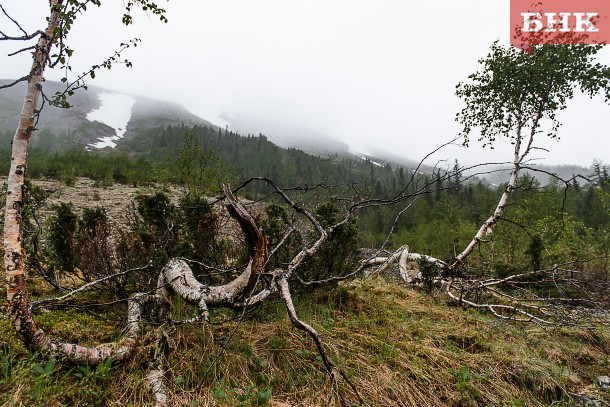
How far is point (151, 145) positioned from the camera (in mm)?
97562

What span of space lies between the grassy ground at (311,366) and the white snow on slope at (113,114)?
124025 millimetres

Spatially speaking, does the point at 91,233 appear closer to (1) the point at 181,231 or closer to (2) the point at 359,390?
(1) the point at 181,231

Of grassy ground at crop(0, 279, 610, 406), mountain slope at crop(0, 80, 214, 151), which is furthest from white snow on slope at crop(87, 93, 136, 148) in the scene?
grassy ground at crop(0, 279, 610, 406)

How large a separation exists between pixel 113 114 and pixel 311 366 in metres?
194

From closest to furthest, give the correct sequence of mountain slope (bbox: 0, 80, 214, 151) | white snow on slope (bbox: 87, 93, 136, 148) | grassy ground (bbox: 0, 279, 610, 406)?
grassy ground (bbox: 0, 279, 610, 406)
mountain slope (bbox: 0, 80, 214, 151)
white snow on slope (bbox: 87, 93, 136, 148)

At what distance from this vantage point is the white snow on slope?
117 metres

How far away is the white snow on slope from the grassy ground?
124 m

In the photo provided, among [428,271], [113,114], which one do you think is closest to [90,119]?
[113,114]

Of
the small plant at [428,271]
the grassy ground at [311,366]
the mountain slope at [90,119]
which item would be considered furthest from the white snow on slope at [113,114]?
the grassy ground at [311,366]

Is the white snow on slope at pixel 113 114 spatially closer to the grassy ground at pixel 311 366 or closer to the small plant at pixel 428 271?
the small plant at pixel 428 271

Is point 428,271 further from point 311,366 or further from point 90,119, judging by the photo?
point 90,119

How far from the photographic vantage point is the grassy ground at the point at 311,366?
206 centimetres

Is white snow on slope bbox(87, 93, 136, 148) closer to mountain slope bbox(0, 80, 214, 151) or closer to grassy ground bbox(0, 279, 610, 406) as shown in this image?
mountain slope bbox(0, 80, 214, 151)

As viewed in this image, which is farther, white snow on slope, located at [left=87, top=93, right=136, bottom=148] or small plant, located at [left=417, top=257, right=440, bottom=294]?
white snow on slope, located at [left=87, top=93, right=136, bottom=148]
